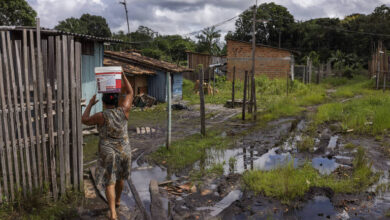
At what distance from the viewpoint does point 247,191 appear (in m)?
5.73

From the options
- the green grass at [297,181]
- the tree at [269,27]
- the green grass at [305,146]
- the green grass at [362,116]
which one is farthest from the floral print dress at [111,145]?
the tree at [269,27]

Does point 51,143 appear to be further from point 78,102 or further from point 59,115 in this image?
point 78,102

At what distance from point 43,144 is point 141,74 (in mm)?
13414

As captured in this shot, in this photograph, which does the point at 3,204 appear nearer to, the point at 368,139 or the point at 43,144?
the point at 43,144

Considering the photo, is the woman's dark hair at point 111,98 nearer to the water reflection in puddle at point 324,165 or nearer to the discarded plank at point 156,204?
the discarded plank at point 156,204

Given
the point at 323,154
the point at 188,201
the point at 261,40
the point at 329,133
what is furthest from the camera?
the point at 261,40

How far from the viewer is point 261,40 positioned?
168 feet

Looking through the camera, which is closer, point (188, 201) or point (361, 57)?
point (188, 201)

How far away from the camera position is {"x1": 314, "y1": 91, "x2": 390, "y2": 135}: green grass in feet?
Answer: 33.3

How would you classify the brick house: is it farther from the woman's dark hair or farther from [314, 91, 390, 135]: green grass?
the woman's dark hair

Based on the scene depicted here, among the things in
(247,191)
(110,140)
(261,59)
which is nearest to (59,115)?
(110,140)

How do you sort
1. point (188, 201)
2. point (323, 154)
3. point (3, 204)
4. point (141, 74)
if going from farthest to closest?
point (141, 74) < point (323, 154) < point (188, 201) < point (3, 204)

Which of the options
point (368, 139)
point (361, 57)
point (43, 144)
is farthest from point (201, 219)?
point (361, 57)

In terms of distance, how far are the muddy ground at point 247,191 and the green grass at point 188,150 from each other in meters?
0.24
